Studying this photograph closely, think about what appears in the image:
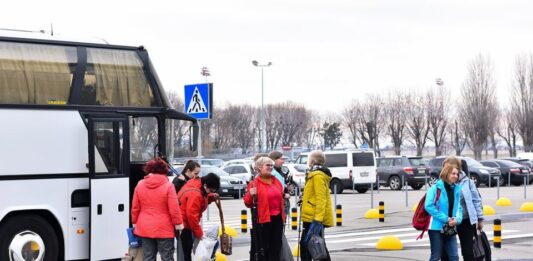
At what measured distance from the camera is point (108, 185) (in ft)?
43.8

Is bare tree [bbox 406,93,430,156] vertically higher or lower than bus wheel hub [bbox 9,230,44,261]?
higher

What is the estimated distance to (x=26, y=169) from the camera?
1267 centimetres

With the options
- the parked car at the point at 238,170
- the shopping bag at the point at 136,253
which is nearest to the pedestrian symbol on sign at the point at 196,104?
the shopping bag at the point at 136,253

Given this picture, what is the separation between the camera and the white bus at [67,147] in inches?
497

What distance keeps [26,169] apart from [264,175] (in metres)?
3.45

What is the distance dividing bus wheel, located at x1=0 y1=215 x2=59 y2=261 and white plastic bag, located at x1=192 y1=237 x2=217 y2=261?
2461 millimetres

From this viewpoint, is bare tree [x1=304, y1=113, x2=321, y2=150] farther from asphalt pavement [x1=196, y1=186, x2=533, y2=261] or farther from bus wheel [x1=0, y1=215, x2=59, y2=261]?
bus wheel [x1=0, y1=215, x2=59, y2=261]

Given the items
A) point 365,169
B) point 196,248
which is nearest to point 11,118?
point 196,248

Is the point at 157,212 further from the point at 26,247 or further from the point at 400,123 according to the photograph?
the point at 400,123

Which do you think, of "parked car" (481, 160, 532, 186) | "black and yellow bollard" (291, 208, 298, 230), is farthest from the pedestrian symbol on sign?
"parked car" (481, 160, 532, 186)

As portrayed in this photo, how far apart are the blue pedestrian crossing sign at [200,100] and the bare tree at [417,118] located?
75.9 metres

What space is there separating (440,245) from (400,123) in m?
83.3

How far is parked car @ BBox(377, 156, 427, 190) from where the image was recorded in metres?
42.1

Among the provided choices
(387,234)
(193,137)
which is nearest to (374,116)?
(387,234)
